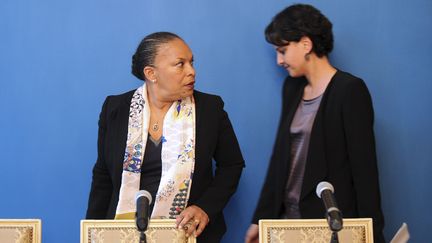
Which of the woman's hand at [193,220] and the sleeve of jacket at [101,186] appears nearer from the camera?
the woman's hand at [193,220]

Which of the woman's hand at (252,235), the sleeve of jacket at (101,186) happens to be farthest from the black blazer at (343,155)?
the sleeve of jacket at (101,186)

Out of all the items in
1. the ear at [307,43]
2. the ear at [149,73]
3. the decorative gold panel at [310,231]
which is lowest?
the decorative gold panel at [310,231]

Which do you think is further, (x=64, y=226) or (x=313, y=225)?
(x=64, y=226)

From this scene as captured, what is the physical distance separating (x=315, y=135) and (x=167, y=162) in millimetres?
585

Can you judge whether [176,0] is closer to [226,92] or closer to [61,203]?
[226,92]

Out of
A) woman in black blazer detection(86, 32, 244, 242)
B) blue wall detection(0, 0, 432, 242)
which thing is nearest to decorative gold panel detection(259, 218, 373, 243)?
woman in black blazer detection(86, 32, 244, 242)

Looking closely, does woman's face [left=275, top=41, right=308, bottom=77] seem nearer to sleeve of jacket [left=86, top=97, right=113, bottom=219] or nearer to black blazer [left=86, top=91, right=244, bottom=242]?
black blazer [left=86, top=91, right=244, bottom=242]

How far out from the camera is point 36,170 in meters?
2.85

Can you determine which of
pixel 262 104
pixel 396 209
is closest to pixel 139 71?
pixel 262 104

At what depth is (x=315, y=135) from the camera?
2.31 metres

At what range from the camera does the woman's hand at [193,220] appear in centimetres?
204

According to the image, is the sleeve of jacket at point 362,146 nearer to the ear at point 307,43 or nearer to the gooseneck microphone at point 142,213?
the ear at point 307,43

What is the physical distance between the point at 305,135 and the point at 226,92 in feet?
1.80

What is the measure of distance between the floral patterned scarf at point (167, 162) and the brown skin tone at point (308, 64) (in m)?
0.45
